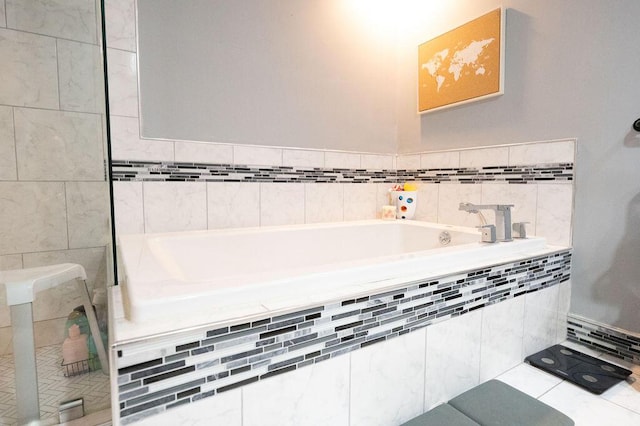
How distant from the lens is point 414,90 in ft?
8.30

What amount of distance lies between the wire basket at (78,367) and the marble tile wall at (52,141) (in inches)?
4.6

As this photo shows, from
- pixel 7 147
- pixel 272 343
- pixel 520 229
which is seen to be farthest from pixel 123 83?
pixel 520 229

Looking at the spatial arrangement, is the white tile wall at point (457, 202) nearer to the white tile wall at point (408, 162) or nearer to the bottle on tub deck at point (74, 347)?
the white tile wall at point (408, 162)

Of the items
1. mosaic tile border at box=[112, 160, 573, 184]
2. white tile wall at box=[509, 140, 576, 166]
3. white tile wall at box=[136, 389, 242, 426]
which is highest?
white tile wall at box=[509, 140, 576, 166]

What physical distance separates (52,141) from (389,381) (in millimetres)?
1595

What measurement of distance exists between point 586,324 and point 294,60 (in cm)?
221

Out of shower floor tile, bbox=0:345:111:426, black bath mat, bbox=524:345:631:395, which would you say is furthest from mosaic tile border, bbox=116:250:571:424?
black bath mat, bbox=524:345:631:395

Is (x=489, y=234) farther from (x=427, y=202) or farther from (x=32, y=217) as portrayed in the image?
(x=32, y=217)

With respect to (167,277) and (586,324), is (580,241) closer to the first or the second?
(586,324)

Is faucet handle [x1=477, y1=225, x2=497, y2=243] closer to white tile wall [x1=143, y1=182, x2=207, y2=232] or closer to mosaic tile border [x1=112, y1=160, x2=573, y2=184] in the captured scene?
mosaic tile border [x1=112, y1=160, x2=573, y2=184]

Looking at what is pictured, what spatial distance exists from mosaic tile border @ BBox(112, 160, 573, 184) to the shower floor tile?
853mm

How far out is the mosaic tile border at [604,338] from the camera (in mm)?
1562

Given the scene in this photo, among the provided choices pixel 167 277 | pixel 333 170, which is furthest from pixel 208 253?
pixel 333 170

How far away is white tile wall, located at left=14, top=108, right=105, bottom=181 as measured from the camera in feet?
4.47
